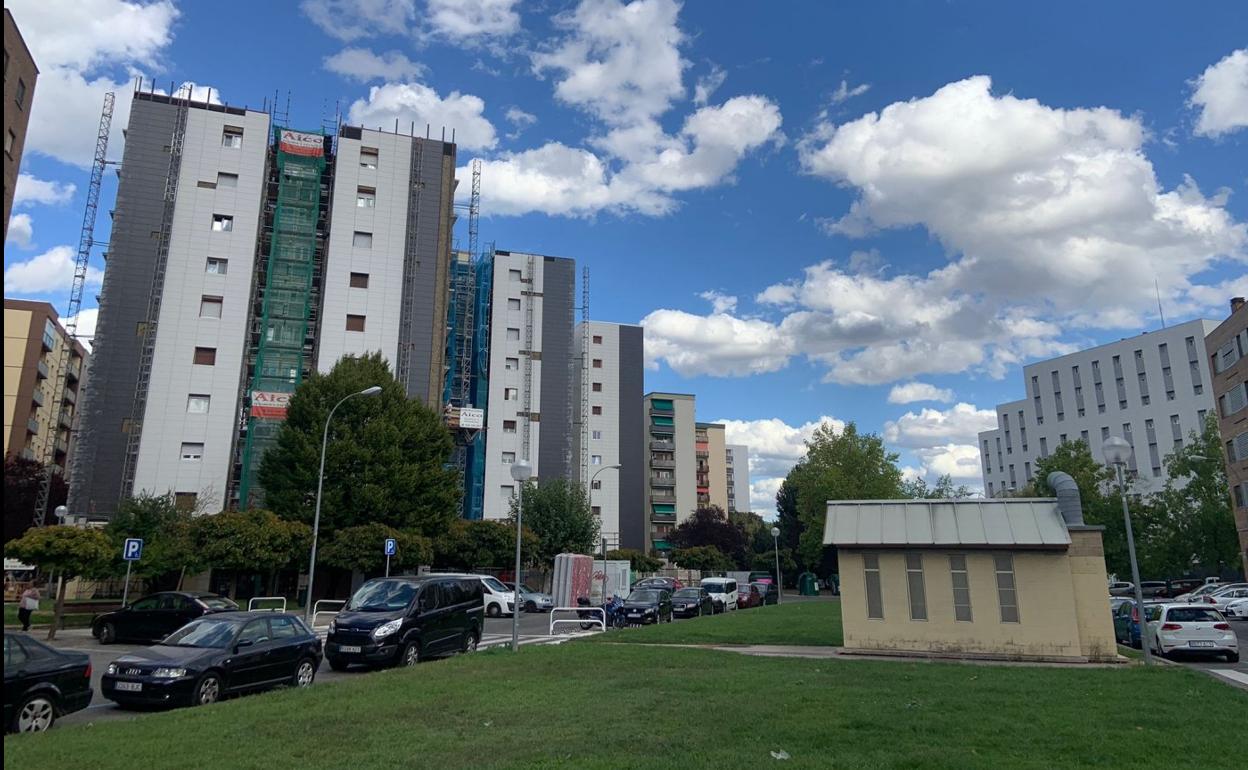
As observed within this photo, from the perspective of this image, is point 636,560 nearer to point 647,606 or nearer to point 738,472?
point 647,606

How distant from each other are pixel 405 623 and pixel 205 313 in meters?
43.4

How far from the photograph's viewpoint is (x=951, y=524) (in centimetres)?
1838

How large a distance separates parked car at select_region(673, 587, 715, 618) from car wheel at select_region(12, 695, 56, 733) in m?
24.8

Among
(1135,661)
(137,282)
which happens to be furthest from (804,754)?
(137,282)

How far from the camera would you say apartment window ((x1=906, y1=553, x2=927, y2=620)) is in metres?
18.1

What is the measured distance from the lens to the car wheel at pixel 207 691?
12.2 metres

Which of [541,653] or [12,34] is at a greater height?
[12,34]

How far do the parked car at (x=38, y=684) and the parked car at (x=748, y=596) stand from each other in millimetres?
34036

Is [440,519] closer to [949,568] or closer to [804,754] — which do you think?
[949,568]

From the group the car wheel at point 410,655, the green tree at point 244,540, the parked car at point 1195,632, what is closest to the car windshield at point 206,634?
the car wheel at point 410,655

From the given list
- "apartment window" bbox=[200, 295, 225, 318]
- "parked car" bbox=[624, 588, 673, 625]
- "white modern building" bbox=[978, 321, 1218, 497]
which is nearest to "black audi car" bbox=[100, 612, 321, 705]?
"parked car" bbox=[624, 588, 673, 625]

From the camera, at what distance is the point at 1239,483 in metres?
47.5

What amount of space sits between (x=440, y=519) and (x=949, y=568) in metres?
32.4

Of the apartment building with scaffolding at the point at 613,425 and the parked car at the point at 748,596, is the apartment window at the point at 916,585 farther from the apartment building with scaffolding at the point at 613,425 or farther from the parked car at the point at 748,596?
the apartment building with scaffolding at the point at 613,425
